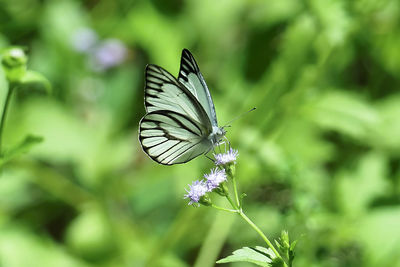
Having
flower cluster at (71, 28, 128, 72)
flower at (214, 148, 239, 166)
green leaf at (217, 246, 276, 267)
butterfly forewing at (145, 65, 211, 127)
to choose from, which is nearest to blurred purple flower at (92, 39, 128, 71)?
flower cluster at (71, 28, 128, 72)

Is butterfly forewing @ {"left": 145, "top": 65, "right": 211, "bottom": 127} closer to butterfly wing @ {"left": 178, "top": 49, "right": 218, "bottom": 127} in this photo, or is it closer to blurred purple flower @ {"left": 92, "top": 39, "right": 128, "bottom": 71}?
butterfly wing @ {"left": 178, "top": 49, "right": 218, "bottom": 127}

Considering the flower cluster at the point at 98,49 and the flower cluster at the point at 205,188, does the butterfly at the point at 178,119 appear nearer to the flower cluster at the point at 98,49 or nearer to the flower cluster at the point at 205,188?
the flower cluster at the point at 205,188

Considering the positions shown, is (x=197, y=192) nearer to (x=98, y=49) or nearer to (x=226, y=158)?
(x=226, y=158)

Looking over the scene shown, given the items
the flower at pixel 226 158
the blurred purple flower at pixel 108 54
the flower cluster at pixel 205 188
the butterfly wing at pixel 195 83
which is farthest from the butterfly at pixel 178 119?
the blurred purple flower at pixel 108 54

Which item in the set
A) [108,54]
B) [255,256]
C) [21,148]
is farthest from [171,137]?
[108,54]

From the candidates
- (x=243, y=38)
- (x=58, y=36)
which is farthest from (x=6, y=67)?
(x=243, y=38)

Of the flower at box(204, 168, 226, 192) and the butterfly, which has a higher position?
the butterfly

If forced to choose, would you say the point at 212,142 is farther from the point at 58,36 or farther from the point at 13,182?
the point at 58,36
